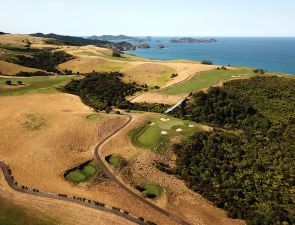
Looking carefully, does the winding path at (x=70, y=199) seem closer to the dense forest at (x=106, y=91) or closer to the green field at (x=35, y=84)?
the dense forest at (x=106, y=91)

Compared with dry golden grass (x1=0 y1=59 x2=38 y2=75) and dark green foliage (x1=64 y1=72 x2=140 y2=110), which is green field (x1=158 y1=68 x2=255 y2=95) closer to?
dark green foliage (x1=64 y1=72 x2=140 y2=110)

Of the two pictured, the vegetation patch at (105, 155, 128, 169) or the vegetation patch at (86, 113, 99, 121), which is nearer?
the vegetation patch at (105, 155, 128, 169)

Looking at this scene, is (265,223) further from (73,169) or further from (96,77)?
(96,77)

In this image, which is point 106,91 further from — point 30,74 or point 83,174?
point 83,174

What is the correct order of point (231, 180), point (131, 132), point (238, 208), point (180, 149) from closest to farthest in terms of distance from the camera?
point (238, 208) < point (231, 180) < point (180, 149) < point (131, 132)

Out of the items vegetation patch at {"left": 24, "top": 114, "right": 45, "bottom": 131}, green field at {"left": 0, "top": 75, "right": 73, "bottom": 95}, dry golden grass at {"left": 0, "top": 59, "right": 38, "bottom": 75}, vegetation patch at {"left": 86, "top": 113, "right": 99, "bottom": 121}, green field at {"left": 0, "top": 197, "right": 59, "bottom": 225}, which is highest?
dry golden grass at {"left": 0, "top": 59, "right": 38, "bottom": 75}

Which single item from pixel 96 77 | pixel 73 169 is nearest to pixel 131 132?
pixel 73 169

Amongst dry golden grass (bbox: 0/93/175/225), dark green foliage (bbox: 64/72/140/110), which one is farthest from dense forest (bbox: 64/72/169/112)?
dry golden grass (bbox: 0/93/175/225)

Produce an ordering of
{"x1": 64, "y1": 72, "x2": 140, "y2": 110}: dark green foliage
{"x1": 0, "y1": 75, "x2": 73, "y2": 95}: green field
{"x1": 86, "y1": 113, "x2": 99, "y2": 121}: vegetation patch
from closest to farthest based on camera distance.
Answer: {"x1": 86, "y1": 113, "x2": 99, "y2": 121}: vegetation patch
{"x1": 64, "y1": 72, "x2": 140, "y2": 110}: dark green foliage
{"x1": 0, "y1": 75, "x2": 73, "y2": 95}: green field
